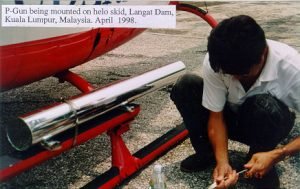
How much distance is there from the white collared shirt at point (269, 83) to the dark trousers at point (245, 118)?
3 centimetres

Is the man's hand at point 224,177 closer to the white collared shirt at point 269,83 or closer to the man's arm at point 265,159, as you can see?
the man's arm at point 265,159

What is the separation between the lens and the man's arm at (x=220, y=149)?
1.39 meters

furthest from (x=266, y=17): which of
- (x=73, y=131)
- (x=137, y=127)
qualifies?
(x=73, y=131)

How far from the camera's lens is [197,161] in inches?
68.4

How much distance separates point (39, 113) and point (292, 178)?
1.03 m

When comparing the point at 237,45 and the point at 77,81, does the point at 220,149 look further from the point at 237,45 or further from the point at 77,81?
the point at 77,81

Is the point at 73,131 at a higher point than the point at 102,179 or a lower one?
higher

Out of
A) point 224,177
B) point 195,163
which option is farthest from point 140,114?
point 224,177

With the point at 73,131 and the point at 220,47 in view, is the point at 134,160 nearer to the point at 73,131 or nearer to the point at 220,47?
the point at 73,131

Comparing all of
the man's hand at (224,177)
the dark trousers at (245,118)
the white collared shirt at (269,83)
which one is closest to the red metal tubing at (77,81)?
the dark trousers at (245,118)

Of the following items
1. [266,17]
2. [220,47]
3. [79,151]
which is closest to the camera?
[220,47]

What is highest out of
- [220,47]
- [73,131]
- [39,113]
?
[220,47]

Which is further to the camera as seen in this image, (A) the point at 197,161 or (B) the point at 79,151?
(B) the point at 79,151

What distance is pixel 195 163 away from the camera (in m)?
1.74
